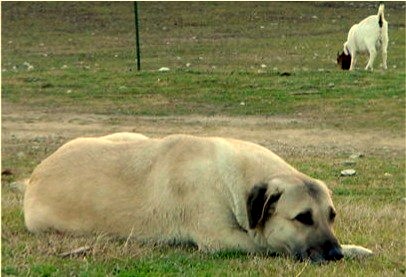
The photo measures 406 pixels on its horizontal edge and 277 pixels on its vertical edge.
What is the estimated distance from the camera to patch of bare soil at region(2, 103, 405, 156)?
49.8 feet

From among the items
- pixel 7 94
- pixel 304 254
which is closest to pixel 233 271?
pixel 304 254

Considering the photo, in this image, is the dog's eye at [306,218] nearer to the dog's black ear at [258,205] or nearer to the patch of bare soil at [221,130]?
the dog's black ear at [258,205]

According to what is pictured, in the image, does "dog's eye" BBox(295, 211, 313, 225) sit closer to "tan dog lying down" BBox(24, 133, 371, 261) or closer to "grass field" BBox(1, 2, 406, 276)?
"tan dog lying down" BBox(24, 133, 371, 261)

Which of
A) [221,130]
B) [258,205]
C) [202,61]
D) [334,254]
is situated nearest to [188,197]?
[258,205]

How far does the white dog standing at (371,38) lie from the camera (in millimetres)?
25500

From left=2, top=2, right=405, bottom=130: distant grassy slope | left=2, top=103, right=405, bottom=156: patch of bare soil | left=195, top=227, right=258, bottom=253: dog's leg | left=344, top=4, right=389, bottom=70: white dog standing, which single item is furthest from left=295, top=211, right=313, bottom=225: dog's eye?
left=344, top=4, right=389, bottom=70: white dog standing

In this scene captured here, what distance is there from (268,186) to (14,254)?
164cm

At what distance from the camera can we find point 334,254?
224 inches

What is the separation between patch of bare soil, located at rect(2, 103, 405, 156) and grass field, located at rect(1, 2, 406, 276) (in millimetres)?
39

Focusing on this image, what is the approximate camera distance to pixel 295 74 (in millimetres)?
22359

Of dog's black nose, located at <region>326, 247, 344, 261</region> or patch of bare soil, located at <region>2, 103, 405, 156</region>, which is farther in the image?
patch of bare soil, located at <region>2, 103, 405, 156</region>

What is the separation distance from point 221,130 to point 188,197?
10.6 m

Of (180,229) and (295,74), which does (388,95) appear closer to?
(295,74)

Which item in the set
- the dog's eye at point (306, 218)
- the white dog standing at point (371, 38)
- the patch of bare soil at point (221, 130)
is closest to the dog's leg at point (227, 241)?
the dog's eye at point (306, 218)
